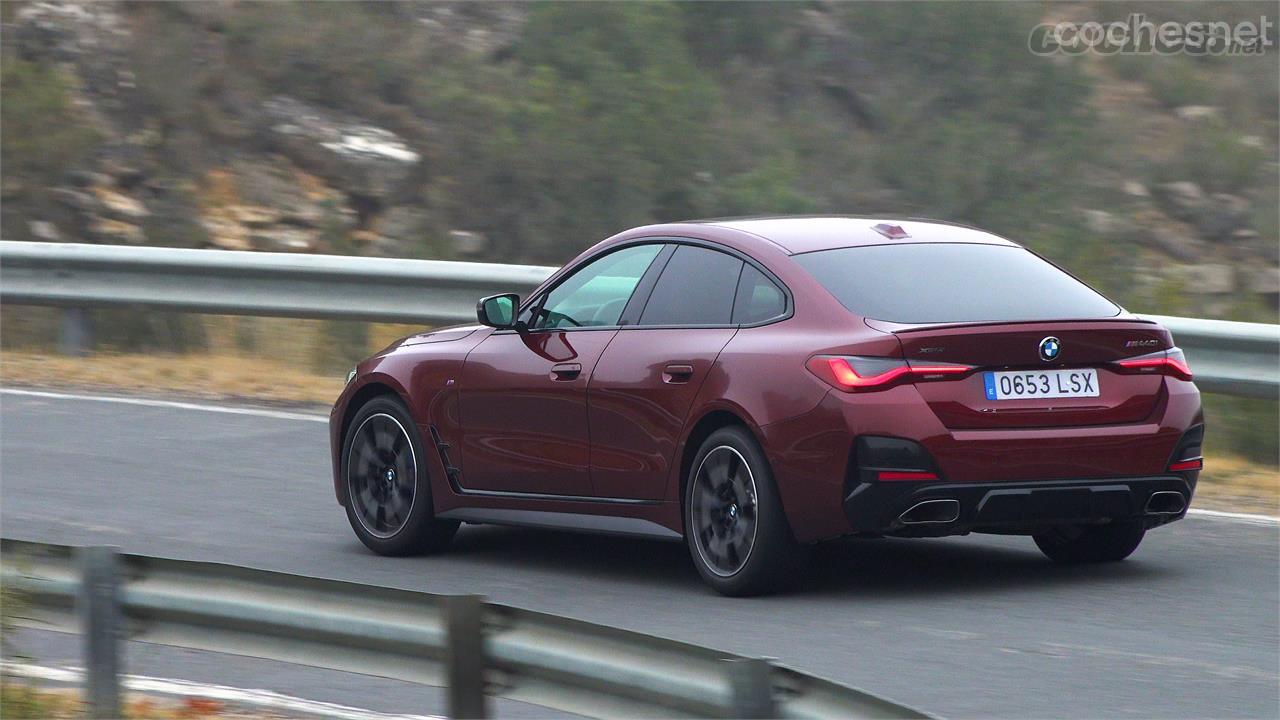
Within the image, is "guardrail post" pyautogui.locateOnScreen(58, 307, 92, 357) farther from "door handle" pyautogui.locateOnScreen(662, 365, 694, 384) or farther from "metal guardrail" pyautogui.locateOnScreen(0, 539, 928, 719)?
"metal guardrail" pyautogui.locateOnScreen(0, 539, 928, 719)

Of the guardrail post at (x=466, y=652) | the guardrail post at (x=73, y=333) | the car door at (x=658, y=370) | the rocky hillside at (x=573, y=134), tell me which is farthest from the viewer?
the rocky hillside at (x=573, y=134)

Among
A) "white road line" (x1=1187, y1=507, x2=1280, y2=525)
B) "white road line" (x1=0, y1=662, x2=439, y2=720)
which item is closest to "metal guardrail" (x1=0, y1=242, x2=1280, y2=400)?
"white road line" (x1=1187, y1=507, x2=1280, y2=525)

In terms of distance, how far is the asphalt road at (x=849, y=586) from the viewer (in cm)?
630

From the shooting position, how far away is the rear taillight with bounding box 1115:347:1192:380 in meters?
7.50

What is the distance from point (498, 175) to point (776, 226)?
17.6 metres

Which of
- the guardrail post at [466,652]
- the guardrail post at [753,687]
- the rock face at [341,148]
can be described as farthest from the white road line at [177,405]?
the rock face at [341,148]

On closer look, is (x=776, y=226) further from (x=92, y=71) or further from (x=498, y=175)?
(x=92, y=71)

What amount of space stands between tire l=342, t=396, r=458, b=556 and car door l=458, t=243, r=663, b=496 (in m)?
0.30

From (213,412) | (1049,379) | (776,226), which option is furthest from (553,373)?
(213,412)

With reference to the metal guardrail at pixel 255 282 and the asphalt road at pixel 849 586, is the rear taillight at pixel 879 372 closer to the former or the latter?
the asphalt road at pixel 849 586

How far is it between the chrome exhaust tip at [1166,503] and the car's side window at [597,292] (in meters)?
2.23

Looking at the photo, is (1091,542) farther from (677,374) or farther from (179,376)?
(179,376)

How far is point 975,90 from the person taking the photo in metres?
30.0

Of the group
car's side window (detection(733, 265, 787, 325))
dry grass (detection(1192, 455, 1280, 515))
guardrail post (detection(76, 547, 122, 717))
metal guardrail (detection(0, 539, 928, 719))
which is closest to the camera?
metal guardrail (detection(0, 539, 928, 719))
